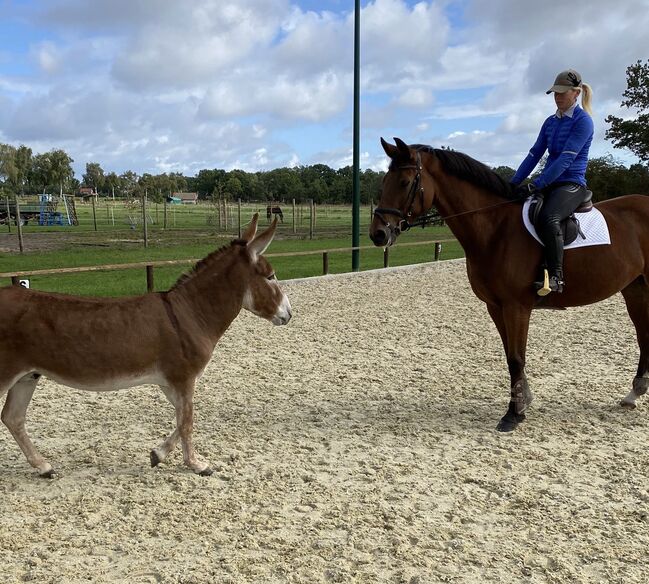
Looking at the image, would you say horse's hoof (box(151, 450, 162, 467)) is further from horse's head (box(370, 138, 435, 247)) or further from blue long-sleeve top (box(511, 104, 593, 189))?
blue long-sleeve top (box(511, 104, 593, 189))

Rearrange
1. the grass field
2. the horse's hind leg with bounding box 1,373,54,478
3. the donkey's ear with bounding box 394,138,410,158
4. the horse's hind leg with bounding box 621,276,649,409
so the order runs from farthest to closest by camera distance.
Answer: the grass field → the horse's hind leg with bounding box 621,276,649,409 → the donkey's ear with bounding box 394,138,410,158 → the horse's hind leg with bounding box 1,373,54,478

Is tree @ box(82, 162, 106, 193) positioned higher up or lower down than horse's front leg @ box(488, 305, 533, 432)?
higher up

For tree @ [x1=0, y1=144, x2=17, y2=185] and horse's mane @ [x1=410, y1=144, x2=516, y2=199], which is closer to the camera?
horse's mane @ [x1=410, y1=144, x2=516, y2=199]

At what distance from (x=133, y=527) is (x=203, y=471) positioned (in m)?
0.74

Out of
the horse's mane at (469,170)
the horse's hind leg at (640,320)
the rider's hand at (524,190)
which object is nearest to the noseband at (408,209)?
the horse's mane at (469,170)

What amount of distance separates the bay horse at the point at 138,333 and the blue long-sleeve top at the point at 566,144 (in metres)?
2.64

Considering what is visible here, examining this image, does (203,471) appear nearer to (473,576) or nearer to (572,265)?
(473,576)

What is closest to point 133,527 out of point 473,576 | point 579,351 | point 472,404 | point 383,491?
point 383,491

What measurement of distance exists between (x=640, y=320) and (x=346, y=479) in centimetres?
368

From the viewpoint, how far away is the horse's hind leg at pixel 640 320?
18.1ft

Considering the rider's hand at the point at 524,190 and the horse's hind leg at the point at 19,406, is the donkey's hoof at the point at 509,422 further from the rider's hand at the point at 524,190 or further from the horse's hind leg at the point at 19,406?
the horse's hind leg at the point at 19,406

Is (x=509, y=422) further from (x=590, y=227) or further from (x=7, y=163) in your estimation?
(x=7, y=163)

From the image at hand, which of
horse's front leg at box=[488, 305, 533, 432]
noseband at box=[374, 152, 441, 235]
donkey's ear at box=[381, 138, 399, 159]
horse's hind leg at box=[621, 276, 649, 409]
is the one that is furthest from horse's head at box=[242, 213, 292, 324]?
horse's hind leg at box=[621, 276, 649, 409]

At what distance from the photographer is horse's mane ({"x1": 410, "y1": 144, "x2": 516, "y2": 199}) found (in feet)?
16.6
